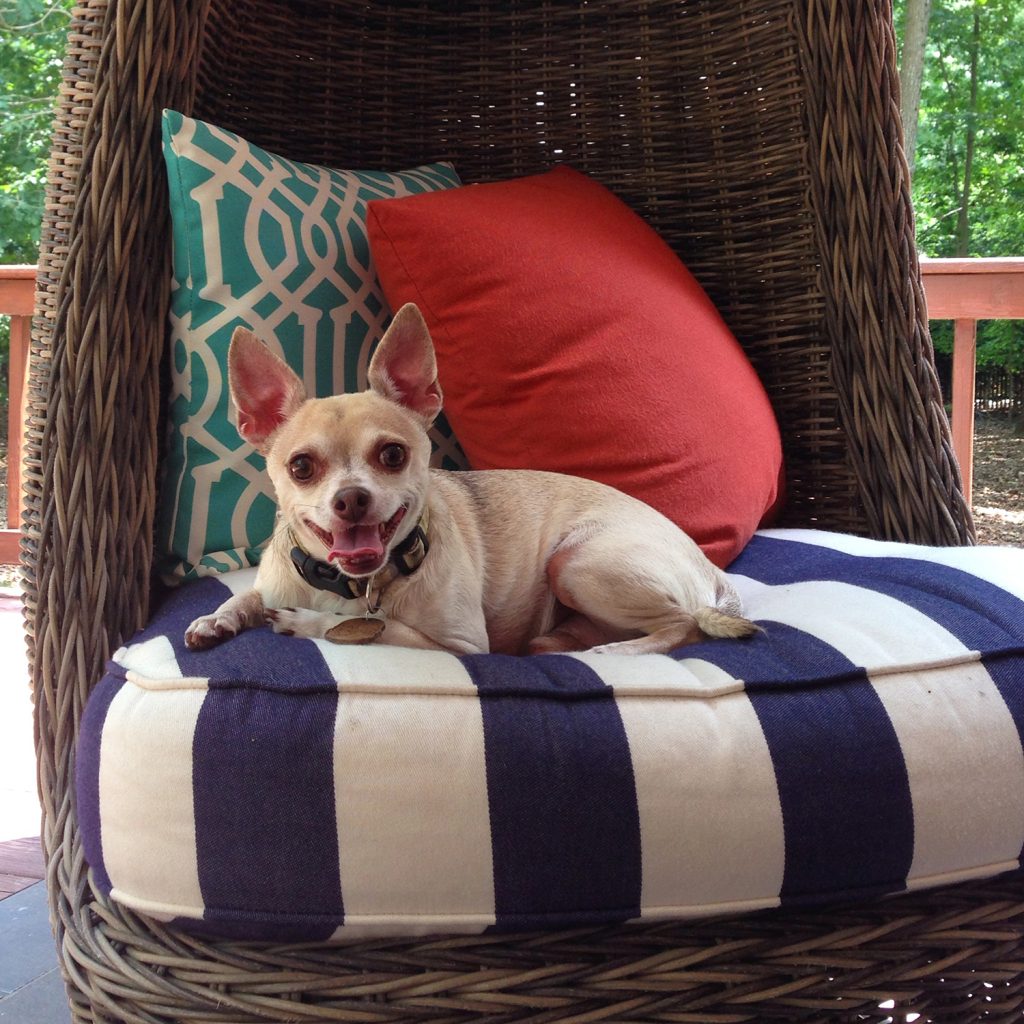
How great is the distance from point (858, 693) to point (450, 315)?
1066mm

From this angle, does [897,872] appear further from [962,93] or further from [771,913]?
[962,93]

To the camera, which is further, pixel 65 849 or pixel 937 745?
pixel 65 849

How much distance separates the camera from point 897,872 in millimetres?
1132

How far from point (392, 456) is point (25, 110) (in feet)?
20.8

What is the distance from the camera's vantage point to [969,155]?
6.51 m

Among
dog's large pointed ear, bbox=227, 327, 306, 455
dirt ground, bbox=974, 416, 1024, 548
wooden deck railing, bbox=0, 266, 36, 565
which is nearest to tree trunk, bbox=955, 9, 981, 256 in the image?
dirt ground, bbox=974, 416, 1024, 548

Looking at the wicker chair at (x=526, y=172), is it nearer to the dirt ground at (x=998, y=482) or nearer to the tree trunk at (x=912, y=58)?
the dirt ground at (x=998, y=482)

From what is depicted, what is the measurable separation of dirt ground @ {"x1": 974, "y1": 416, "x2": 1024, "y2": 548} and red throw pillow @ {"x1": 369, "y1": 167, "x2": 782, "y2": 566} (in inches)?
140

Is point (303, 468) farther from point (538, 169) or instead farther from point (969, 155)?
point (969, 155)

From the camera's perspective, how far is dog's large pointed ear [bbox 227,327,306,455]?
4.96 ft

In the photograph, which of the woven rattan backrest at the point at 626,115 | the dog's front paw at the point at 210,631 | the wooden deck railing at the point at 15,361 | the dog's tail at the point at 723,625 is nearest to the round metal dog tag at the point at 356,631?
the dog's front paw at the point at 210,631

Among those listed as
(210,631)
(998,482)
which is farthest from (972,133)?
(210,631)

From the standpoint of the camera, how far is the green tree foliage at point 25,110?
6.23m

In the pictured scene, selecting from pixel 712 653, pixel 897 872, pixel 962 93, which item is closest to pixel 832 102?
pixel 712 653
